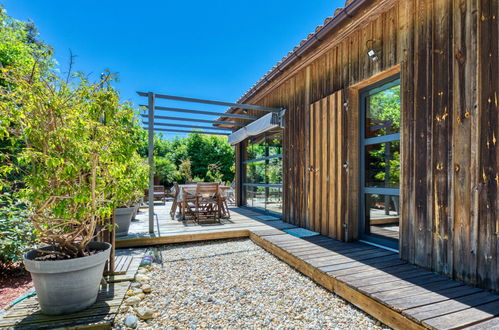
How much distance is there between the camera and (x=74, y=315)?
1919 mm

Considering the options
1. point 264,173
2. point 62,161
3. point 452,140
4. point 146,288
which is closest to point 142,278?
point 146,288

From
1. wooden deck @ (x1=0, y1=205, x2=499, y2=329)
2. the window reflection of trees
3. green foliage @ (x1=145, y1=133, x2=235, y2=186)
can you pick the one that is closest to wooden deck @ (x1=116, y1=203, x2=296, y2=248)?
wooden deck @ (x1=0, y1=205, x2=499, y2=329)

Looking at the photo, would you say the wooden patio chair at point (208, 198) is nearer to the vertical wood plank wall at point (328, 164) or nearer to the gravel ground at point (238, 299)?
the gravel ground at point (238, 299)

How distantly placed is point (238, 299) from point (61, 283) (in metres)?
1.51

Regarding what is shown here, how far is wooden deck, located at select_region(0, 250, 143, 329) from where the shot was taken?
177 centimetres

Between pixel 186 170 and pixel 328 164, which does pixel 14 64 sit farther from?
pixel 186 170

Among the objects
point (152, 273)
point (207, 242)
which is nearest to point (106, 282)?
point (152, 273)

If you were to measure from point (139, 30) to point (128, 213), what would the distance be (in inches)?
295

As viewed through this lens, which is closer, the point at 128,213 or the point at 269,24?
the point at 128,213

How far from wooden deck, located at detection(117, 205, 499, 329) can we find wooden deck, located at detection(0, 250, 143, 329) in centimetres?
172

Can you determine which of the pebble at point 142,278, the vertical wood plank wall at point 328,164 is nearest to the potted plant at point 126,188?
the pebble at point 142,278

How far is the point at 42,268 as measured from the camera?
186cm

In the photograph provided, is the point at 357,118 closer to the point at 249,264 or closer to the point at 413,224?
the point at 413,224

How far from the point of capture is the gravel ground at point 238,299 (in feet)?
6.31
